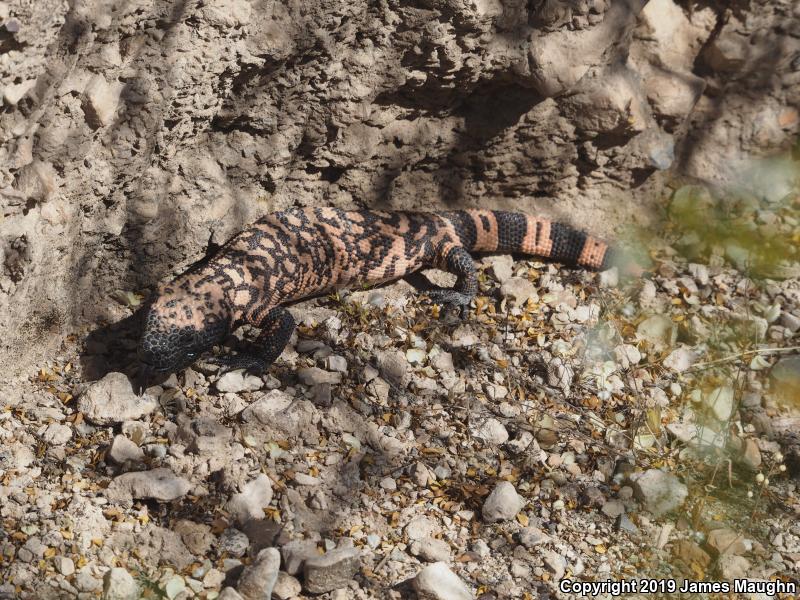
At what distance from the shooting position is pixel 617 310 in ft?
11.1

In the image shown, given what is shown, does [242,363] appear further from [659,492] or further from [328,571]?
[659,492]

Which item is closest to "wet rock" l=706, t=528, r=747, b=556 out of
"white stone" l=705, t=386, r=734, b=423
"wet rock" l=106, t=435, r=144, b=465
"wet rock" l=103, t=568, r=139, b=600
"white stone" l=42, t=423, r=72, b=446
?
"white stone" l=705, t=386, r=734, b=423

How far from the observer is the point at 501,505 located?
2457 mm

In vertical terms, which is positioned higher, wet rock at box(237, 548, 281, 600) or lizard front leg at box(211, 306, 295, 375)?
lizard front leg at box(211, 306, 295, 375)

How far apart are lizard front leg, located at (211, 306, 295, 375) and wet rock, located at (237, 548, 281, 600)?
0.82m

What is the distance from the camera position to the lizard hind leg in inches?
132

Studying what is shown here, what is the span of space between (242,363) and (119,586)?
0.98m

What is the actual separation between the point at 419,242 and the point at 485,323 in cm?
54

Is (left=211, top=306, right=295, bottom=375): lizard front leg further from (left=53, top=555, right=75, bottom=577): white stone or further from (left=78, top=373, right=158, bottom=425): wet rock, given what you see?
(left=53, top=555, right=75, bottom=577): white stone

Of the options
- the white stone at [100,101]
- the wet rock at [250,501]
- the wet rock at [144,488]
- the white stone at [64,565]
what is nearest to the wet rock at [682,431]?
the wet rock at [250,501]

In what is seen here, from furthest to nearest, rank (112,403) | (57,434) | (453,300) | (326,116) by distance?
(453,300) → (326,116) → (112,403) → (57,434)

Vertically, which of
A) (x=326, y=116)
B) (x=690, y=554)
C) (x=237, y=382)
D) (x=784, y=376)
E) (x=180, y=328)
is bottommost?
(x=690, y=554)

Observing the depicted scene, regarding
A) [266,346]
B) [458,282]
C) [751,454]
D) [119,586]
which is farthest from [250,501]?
[751,454]

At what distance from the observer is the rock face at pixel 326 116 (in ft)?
8.07
